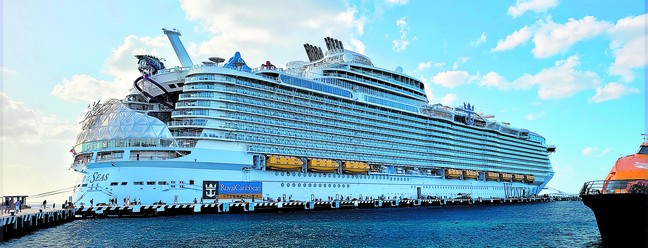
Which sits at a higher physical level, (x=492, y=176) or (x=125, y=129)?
(x=125, y=129)

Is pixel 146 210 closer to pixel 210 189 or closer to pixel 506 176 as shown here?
pixel 210 189

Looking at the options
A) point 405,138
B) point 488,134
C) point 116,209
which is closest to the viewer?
point 116,209

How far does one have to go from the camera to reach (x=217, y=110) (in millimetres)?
64562

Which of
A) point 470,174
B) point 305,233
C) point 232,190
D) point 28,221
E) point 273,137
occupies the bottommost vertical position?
point 305,233

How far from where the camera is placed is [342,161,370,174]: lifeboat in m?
77.7

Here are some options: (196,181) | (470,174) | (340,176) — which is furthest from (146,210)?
(470,174)

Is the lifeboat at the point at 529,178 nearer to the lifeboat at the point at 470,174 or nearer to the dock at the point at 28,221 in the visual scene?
the lifeboat at the point at 470,174

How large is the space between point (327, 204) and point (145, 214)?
25191 millimetres

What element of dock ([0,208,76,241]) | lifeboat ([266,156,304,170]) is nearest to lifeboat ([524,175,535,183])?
lifeboat ([266,156,304,170])

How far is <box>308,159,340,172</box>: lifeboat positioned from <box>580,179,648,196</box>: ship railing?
1708 inches

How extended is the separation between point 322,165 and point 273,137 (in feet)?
26.9

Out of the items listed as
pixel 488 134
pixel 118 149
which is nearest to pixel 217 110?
pixel 118 149

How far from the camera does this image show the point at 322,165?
238 ft

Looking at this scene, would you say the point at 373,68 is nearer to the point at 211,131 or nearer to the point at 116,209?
the point at 211,131
